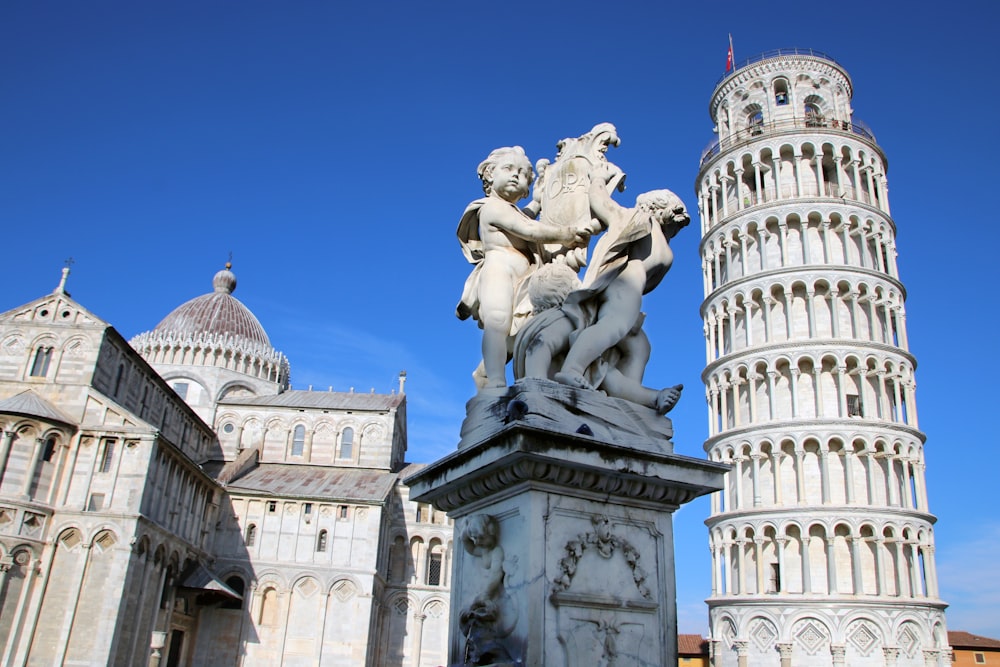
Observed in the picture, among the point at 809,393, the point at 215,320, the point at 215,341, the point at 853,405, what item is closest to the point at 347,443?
the point at 215,341

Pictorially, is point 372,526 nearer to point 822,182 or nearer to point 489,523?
point 822,182

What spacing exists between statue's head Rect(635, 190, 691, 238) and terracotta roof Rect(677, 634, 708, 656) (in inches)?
1911

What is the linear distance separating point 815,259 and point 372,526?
1145 inches

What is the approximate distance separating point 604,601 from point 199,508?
4333 cm

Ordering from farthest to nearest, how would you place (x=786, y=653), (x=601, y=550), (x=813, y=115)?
(x=813, y=115) < (x=786, y=653) < (x=601, y=550)

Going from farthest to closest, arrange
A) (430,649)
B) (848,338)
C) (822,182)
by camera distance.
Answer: (430,649), (822,182), (848,338)

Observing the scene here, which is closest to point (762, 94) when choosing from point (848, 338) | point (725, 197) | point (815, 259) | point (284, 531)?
point (725, 197)

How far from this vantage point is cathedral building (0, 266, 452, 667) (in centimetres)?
3203

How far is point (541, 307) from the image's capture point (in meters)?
4.44

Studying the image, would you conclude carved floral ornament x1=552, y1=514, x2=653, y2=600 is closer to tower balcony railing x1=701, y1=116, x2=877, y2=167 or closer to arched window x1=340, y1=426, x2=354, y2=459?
tower balcony railing x1=701, y1=116, x2=877, y2=167

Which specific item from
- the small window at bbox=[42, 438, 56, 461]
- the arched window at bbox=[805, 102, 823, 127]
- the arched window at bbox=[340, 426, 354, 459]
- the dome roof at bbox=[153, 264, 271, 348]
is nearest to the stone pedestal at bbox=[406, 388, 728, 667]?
the small window at bbox=[42, 438, 56, 461]

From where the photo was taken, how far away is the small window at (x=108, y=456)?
34312 millimetres

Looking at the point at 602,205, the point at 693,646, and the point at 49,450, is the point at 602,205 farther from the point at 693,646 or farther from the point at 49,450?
the point at 693,646

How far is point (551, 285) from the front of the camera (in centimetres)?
441
